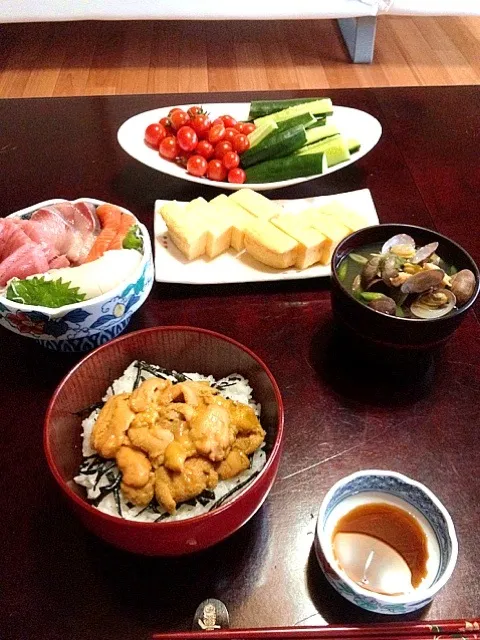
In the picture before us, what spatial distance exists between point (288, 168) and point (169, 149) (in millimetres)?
300

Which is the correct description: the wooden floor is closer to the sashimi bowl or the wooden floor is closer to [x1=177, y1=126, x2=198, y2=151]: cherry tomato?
[x1=177, y1=126, x2=198, y2=151]: cherry tomato

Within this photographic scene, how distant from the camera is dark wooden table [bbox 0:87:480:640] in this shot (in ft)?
2.69

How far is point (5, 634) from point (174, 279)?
0.68 metres

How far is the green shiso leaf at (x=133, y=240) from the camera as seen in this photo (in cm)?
114

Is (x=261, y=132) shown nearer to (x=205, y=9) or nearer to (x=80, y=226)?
(x=80, y=226)

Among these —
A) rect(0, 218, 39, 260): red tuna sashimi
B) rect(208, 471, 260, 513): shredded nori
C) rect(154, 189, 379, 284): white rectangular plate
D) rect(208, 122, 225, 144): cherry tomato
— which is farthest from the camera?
rect(208, 122, 225, 144): cherry tomato

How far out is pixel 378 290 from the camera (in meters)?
1.08

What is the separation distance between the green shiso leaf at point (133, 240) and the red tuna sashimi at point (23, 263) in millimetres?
143

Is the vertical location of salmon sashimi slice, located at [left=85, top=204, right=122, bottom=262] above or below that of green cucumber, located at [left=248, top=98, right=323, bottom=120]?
above

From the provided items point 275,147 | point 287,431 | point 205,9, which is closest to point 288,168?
point 275,147

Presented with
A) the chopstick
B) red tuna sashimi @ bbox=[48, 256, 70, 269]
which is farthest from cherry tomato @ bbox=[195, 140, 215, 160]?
the chopstick

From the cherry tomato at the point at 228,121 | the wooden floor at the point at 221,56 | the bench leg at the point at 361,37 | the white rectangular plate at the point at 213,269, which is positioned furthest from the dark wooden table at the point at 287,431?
the bench leg at the point at 361,37

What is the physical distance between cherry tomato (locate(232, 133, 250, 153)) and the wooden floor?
1353 millimetres

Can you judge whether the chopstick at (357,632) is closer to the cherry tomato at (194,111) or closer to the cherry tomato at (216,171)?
the cherry tomato at (216,171)
